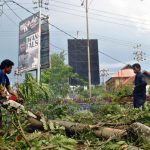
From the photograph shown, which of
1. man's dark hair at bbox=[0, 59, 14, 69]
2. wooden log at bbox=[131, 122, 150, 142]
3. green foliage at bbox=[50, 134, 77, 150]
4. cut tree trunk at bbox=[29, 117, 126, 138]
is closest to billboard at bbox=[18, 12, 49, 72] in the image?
man's dark hair at bbox=[0, 59, 14, 69]

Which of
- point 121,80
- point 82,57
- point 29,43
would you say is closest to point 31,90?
point 29,43

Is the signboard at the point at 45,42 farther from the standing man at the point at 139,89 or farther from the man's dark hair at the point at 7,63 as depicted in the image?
the man's dark hair at the point at 7,63

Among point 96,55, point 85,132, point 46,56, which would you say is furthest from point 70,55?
point 85,132

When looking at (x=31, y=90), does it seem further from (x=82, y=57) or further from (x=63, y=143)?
(x=82, y=57)

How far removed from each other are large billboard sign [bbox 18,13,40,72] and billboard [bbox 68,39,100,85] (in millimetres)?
15600

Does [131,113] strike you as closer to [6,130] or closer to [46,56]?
[6,130]

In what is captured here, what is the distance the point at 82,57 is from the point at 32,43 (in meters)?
26.6

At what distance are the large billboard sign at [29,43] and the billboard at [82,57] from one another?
15.6 metres

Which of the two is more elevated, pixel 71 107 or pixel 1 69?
pixel 1 69

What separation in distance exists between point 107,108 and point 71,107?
1.11m

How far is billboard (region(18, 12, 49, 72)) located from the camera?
41438mm

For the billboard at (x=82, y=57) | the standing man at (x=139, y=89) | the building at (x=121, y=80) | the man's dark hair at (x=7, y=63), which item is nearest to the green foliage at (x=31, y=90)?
the man's dark hair at (x=7, y=63)

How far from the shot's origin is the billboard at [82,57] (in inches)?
2495

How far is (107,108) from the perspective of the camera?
10945 millimetres
